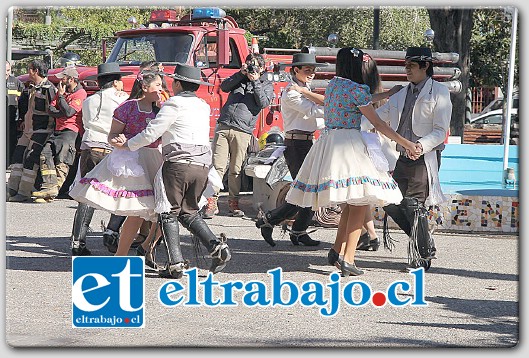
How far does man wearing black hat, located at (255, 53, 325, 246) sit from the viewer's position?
8.34 m

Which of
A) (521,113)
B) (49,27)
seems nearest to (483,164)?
(49,27)

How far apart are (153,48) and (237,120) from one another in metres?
2.03

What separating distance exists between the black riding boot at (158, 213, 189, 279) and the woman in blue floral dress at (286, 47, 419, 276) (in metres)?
0.97

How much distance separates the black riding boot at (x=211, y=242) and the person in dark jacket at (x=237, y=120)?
11.9ft

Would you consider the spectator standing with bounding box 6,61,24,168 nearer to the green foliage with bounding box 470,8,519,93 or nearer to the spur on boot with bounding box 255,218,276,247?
the spur on boot with bounding box 255,218,276,247

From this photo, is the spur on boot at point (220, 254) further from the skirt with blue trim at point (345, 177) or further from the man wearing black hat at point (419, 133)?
the man wearing black hat at point (419, 133)

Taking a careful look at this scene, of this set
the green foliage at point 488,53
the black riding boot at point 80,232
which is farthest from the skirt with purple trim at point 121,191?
the green foliage at point 488,53

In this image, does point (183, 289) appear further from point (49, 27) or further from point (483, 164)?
point (483, 164)

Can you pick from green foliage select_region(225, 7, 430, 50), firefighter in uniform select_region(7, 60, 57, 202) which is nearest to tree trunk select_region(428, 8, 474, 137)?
green foliage select_region(225, 7, 430, 50)

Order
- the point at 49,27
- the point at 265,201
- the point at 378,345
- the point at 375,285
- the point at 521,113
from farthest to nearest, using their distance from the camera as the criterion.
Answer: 1. the point at 49,27
2. the point at 265,201
3. the point at 375,285
4. the point at 521,113
5. the point at 378,345

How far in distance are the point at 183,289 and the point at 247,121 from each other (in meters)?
4.71

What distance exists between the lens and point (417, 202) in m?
7.76

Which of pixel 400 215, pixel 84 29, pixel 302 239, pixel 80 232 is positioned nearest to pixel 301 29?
pixel 84 29

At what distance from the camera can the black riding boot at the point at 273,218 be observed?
8789mm
